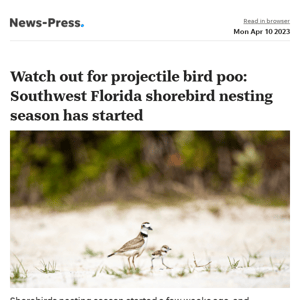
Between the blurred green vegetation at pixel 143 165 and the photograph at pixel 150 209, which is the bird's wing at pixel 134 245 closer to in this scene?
the photograph at pixel 150 209

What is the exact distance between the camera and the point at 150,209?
18.4 feet

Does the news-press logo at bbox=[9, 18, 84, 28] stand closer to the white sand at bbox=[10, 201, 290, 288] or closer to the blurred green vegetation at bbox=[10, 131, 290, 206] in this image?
the white sand at bbox=[10, 201, 290, 288]

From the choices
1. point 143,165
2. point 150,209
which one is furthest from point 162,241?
point 143,165

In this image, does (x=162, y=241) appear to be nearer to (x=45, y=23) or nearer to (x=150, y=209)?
(x=150, y=209)

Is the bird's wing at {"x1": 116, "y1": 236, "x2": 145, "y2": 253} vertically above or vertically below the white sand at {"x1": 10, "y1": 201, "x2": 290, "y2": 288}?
above

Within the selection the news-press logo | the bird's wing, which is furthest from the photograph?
the news-press logo

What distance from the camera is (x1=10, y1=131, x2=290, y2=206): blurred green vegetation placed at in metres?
6.44

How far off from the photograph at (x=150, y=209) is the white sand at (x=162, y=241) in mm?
12

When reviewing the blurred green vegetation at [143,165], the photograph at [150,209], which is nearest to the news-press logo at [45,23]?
the photograph at [150,209]

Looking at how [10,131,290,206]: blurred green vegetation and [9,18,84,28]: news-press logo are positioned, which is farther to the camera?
[10,131,290,206]: blurred green vegetation

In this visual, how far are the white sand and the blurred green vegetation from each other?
0.78 m

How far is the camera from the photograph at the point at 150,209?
102 inches

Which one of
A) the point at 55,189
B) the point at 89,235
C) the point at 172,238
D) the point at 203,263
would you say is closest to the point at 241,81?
the point at 203,263

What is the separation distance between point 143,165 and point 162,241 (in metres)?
3.00
